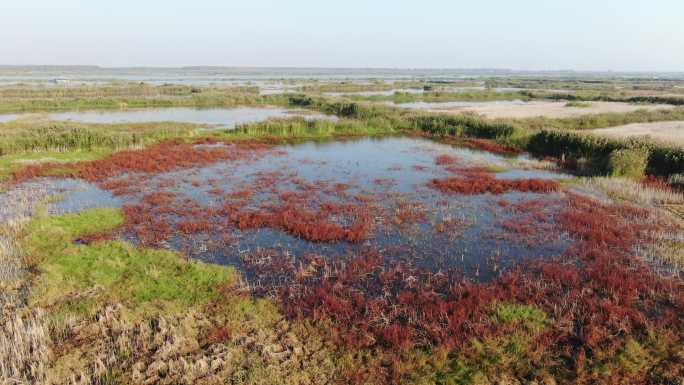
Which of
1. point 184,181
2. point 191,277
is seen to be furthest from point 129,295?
point 184,181

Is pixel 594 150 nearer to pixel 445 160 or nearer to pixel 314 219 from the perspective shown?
pixel 445 160

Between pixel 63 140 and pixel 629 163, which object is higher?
pixel 63 140

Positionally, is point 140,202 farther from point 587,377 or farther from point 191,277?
point 587,377

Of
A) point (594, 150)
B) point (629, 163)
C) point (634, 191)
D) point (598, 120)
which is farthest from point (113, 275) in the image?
point (598, 120)

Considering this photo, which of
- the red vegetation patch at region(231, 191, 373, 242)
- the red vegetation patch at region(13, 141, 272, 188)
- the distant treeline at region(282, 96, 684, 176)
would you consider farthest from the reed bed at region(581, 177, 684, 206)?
the red vegetation patch at region(13, 141, 272, 188)

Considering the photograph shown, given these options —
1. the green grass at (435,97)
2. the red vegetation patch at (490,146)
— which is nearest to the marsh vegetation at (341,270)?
the red vegetation patch at (490,146)
